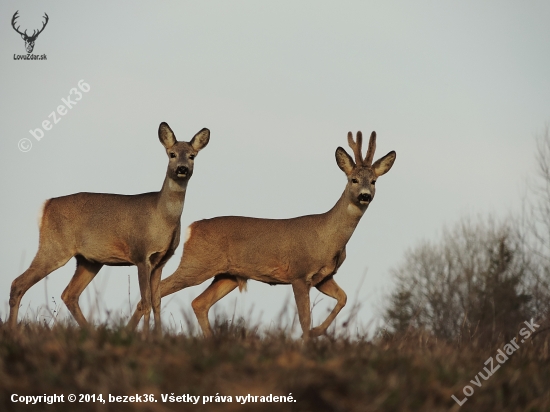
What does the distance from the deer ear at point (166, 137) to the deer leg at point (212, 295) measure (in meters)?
2.19

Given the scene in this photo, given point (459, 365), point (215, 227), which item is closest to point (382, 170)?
point (215, 227)

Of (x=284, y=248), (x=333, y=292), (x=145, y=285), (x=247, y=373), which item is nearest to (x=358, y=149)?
(x=284, y=248)

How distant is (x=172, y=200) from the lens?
1190 cm

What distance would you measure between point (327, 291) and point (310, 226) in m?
0.92

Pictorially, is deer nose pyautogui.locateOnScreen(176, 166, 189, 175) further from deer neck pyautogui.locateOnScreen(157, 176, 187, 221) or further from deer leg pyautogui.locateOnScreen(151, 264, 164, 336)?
deer leg pyautogui.locateOnScreen(151, 264, 164, 336)

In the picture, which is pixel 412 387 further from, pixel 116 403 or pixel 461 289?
pixel 461 289

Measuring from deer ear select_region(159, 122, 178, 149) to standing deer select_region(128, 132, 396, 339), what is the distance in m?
1.58

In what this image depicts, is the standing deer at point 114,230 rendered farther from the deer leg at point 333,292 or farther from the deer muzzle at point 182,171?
the deer leg at point 333,292

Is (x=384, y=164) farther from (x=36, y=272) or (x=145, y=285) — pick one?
(x=36, y=272)

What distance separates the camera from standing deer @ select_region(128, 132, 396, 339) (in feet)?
41.2

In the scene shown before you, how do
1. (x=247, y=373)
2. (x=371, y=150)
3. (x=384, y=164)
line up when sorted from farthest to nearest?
(x=384, y=164)
(x=371, y=150)
(x=247, y=373)

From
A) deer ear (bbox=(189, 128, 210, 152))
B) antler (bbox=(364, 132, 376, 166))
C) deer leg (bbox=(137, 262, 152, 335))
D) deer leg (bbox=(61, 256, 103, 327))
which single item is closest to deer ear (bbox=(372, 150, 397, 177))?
antler (bbox=(364, 132, 376, 166))

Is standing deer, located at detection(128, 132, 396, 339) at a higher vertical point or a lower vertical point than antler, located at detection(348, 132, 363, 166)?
lower

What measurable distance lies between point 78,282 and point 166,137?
7.26ft
